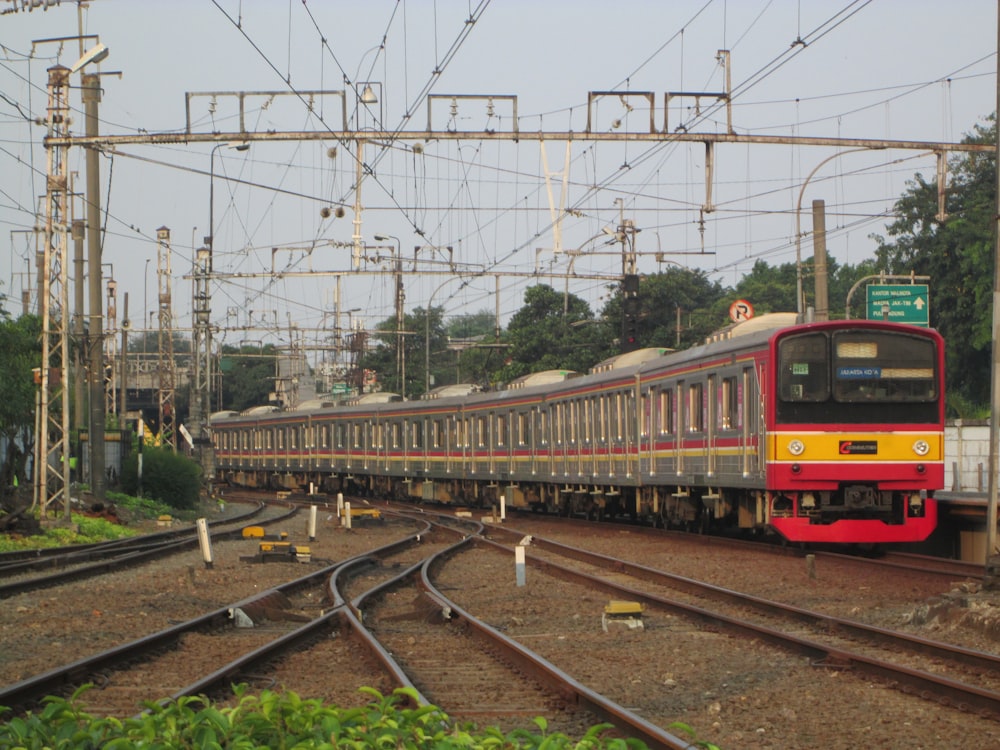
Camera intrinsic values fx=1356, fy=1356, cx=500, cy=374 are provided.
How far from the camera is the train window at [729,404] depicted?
57.8 feet

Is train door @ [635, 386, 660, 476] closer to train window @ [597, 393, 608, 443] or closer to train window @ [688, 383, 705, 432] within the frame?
train window @ [688, 383, 705, 432]

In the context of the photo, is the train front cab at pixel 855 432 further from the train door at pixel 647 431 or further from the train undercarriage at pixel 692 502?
the train door at pixel 647 431

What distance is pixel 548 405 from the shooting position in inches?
1163

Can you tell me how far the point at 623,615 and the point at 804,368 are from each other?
20.0 ft

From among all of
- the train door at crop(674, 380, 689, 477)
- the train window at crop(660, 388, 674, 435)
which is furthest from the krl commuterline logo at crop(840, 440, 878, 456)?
the train window at crop(660, 388, 674, 435)

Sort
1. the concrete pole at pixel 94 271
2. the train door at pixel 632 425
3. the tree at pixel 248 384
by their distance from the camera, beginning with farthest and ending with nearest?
the tree at pixel 248 384
the concrete pole at pixel 94 271
the train door at pixel 632 425

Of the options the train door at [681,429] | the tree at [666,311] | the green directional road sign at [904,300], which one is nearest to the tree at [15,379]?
the train door at [681,429]

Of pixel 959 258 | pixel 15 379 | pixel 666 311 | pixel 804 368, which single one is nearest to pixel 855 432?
pixel 804 368

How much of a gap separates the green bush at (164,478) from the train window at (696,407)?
17.3 m

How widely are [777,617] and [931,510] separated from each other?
6.03m

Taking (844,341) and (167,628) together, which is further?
(844,341)

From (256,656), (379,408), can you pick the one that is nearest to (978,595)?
(256,656)

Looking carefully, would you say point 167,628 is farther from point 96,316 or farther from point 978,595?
point 96,316

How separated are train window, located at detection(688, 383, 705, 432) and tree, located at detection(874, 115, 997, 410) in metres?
21.5
